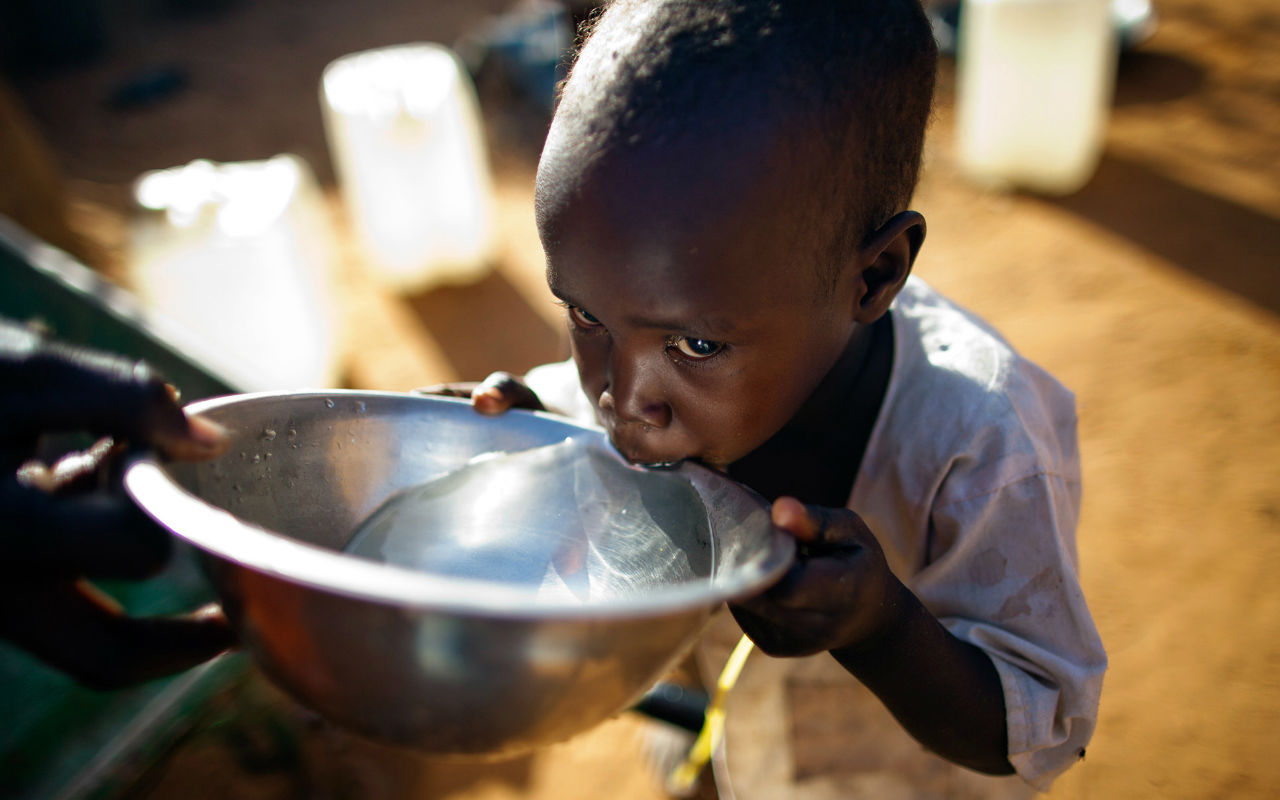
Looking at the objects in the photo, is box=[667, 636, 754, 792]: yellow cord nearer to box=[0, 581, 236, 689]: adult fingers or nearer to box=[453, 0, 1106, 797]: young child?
box=[453, 0, 1106, 797]: young child

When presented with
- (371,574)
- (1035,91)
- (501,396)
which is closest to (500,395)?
(501,396)

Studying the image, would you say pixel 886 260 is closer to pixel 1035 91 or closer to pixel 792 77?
pixel 792 77

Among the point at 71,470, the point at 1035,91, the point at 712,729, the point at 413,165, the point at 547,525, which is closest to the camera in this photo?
the point at 71,470

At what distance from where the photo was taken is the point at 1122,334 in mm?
2758

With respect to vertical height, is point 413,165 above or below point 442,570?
below

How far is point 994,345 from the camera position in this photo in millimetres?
1051

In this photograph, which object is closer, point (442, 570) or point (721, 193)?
point (721, 193)

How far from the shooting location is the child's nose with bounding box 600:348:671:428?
0.84 metres

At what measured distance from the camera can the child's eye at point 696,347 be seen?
0.83 m

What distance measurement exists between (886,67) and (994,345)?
0.38 m

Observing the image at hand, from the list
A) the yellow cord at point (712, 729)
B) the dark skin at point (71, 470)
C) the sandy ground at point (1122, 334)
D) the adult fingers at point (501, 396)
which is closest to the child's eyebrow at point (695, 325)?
the adult fingers at point (501, 396)

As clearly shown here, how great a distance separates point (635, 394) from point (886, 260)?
0.29 meters

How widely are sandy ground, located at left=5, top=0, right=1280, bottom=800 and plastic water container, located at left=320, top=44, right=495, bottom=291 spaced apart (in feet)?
0.52

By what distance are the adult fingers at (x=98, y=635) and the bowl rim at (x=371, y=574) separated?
195mm
